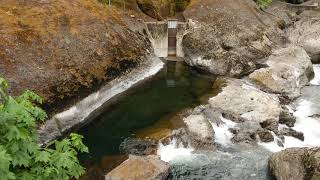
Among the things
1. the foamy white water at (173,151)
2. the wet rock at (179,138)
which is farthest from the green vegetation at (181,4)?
the foamy white water at (173,151)

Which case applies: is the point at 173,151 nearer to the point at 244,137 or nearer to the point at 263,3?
the point at 244,137

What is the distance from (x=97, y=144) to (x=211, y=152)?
618 centimetres

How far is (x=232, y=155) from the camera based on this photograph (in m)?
22.0

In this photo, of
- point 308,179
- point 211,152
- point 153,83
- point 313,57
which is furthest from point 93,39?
point 313,57

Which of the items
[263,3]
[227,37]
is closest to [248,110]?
[227,37]

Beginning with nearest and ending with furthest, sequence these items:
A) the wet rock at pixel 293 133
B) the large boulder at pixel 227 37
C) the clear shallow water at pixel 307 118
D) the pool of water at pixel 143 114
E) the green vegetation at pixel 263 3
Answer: the pool of water at pixel 143 114 → the clear shallow water at pixel 307 118 → the wet rock at pixel 293 133 → the large boulder at pixel 227 37 → the green vegetation at pixel 263 3

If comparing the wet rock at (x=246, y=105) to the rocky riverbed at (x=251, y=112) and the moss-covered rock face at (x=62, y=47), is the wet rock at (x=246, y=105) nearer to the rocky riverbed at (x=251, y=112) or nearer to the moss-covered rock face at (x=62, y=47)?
the rocky riverbed at (x=251, y=112)

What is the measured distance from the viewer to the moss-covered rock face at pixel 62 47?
24.7 metres

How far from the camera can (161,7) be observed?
3969cm

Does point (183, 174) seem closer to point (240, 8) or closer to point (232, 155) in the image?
point (232, 155)

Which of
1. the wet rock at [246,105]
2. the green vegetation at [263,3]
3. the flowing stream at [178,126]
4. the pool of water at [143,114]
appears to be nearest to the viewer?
the flowing stream at [178,126]

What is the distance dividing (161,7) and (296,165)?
80.9 feet

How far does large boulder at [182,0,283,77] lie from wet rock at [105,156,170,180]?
1471cm

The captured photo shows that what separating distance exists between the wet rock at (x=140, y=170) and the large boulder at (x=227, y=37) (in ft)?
48.3
